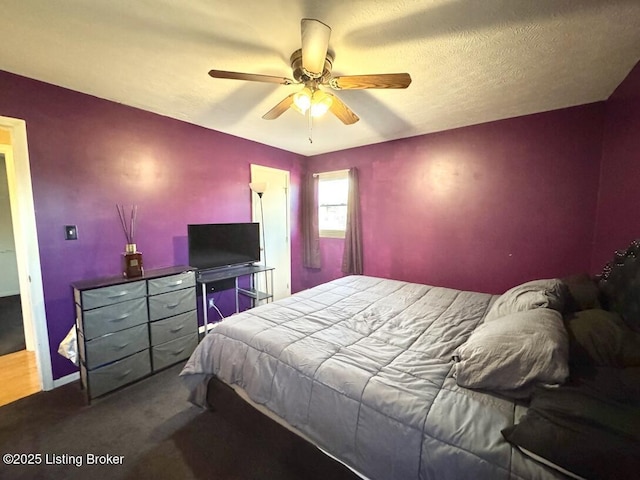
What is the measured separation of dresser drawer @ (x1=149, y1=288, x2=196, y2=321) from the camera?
2328 mm

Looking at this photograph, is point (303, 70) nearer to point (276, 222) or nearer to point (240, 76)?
point (240, 76)

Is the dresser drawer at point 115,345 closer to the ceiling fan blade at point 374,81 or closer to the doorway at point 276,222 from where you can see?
the doorway at point 276,222

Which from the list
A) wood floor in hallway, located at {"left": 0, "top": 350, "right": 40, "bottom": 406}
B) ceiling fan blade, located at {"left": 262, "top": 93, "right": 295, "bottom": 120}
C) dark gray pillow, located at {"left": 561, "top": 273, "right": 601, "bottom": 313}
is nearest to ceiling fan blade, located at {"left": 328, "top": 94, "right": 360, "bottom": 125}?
ceiling fan blade, located at {"left": 262, "top": 93, "right": 295, "bottom": 120}

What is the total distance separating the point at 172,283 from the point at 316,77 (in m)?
2.14

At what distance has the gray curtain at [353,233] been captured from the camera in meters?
3.85

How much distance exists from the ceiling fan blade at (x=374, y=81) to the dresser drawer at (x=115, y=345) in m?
2.49

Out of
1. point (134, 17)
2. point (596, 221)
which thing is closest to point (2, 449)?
point (134, 17)

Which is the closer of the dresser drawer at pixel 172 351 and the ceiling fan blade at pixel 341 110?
the ceiling fan blade at pixel 341 110

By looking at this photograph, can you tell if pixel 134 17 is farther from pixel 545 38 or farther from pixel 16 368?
pixel 16 368

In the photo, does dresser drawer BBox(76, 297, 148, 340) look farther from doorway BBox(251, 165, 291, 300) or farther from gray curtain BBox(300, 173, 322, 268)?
gray curtain BBox(300, 173, 322, 268)

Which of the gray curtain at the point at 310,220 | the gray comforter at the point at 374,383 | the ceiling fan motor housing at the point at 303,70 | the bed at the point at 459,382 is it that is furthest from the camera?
the gray curtain at the point at 310,220

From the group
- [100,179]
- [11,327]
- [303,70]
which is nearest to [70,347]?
[100,179]

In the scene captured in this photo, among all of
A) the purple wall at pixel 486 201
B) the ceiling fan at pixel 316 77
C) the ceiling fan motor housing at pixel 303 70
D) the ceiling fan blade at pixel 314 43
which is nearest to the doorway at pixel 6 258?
the ceiling fan at pixel 316 77

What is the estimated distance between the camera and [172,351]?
2.47 meters
